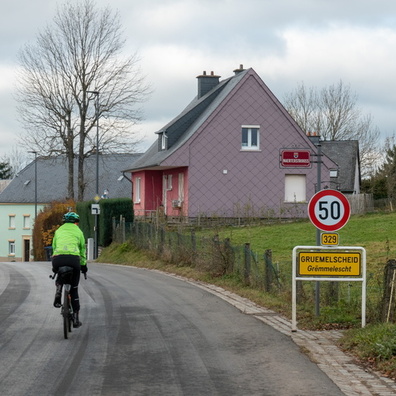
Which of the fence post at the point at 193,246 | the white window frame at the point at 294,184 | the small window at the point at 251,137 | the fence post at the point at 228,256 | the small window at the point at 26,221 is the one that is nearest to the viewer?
the fence post at the point at 228,256

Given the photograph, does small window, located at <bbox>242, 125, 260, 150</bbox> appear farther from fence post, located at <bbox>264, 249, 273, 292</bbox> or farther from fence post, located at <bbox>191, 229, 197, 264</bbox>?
fence post, located at <bbox>264, 249, 273, 292</bbox>

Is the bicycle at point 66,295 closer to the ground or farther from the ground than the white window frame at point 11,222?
closer to the ground

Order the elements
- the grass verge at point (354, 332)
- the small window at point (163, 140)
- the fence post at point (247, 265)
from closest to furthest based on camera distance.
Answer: the grass verge at point (354, 332) < the fence post at point (247, 265) < the small window at point (163, 140)

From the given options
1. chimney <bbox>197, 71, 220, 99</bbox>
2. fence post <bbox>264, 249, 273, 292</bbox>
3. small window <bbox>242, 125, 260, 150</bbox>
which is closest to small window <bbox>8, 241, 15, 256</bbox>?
chimney <bbox>197, 71, 220, 99</bbox>

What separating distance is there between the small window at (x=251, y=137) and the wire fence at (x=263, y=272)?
12.7 metres

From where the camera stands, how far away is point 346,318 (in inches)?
520

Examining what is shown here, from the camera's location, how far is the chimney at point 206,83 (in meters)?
53.2

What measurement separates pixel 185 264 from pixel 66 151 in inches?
1173

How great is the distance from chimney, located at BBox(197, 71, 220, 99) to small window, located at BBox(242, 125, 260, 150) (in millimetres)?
8037

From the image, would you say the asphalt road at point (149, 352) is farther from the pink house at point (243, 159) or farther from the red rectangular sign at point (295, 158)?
the pink house at point (243, 159)

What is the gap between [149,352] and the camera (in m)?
10.7

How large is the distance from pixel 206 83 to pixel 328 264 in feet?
136

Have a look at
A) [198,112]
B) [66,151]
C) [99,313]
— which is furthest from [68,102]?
[99,313]

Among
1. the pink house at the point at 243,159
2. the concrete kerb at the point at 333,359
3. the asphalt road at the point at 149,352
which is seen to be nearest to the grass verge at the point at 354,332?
the concrete kerb at the point at 333,359
